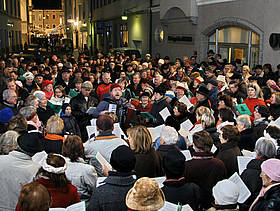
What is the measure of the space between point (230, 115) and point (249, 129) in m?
0.52

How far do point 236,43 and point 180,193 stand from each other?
49.5ft

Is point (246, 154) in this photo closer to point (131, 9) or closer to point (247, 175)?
point (247, 175)

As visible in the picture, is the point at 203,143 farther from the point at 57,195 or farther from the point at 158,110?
the point at 158,110

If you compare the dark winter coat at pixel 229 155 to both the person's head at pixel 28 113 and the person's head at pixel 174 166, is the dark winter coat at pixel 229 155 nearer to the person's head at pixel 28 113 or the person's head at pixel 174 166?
the person's head at pixel 174 166

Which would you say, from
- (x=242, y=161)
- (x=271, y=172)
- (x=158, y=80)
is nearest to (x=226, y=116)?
(x=242, y=161)

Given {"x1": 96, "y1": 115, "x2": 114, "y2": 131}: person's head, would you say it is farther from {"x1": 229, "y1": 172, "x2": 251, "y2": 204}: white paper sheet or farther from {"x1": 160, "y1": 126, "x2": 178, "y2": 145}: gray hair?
{"x1": 229, "y1": 172, "x2": 251, "y2": 204}: white paper sheet

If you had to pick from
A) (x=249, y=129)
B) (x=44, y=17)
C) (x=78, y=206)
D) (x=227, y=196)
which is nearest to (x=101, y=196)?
(x=78, y=206)

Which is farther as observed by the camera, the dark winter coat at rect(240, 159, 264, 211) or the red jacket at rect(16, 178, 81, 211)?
the dark winter coat at rect(240, 159, 264, 211)

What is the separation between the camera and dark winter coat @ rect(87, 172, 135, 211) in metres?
3.66

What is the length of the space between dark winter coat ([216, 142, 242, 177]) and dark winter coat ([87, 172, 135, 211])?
1969 millimetres

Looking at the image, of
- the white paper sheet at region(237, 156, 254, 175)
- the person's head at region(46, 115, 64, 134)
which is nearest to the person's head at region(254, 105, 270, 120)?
the white paper sheet at region(237, 156, 254, 175)

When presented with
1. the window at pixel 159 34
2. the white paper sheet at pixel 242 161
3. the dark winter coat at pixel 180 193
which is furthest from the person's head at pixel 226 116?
the window at pixel 159 34

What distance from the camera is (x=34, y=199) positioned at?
3084 millimetres

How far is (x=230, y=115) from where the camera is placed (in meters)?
6.49
